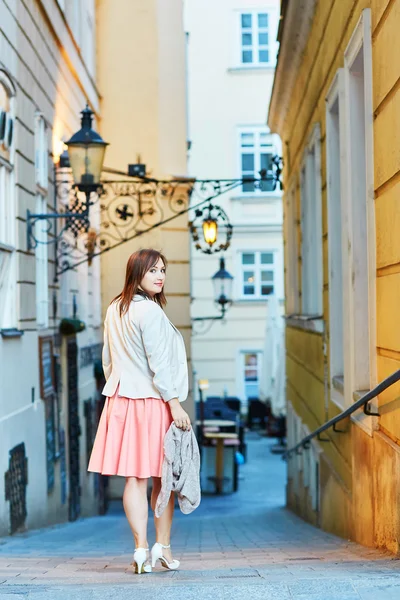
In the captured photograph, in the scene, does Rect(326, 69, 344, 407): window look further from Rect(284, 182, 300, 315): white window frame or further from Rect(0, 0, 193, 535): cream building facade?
Rect(284, 182, 300, 315): white window frame

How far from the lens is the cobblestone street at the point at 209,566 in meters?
4.12

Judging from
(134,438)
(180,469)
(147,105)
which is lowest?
Result: (180,469)

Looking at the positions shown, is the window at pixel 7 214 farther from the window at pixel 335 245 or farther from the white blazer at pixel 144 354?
the white blazer at pixel 144 354

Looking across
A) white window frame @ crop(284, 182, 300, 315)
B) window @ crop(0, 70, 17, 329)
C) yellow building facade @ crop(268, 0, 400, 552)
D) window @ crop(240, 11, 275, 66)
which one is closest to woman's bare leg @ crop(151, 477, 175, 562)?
yellow building facade @ crop(268, 0, 400, 552)

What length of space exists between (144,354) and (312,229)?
6.50 m

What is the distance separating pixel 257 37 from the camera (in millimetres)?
30312

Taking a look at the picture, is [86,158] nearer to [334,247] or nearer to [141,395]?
[334,247]

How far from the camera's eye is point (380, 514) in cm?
596

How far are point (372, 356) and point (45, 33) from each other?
6.61 meters

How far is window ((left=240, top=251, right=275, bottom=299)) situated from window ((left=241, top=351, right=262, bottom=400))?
161 centimetres

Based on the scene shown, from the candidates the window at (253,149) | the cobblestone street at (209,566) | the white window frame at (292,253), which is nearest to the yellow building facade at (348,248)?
the cobblestone street at (209,566)

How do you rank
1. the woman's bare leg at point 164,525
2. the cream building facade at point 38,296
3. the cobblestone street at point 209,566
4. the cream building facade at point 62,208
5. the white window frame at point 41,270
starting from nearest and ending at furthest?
1. the cobblestone street at point 209,566
2. the woman's bare leg at point 164,525
3. the cream building facade at point 38,296
4. the cream building facade at point 62,208
5. the white window frame at point 41,270

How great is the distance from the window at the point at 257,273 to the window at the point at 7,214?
20.4 meters

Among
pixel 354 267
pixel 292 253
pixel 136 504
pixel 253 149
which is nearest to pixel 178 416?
pixel 136 504
